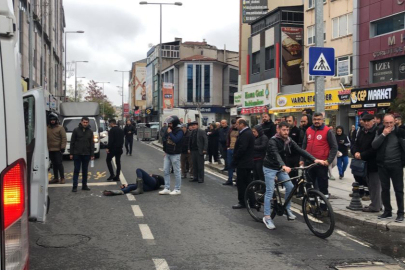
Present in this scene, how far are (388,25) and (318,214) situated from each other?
2196 centimetres

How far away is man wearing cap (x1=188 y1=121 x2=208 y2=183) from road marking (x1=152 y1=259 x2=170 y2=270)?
7391 millimetres

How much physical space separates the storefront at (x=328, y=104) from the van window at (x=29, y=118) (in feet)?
74.0

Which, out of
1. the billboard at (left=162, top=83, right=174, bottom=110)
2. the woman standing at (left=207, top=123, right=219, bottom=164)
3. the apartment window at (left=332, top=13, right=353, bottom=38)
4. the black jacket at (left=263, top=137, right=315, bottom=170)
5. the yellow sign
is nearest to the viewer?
the black jacket at (left=263, top=137, right=315, bottom=170)

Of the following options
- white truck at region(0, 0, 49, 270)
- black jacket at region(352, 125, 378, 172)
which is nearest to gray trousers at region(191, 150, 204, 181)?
black jacket at region(352, 125, 378, 172)

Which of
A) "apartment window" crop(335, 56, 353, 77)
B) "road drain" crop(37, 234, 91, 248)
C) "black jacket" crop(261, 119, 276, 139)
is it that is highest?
"apartment window" crop(335, 56, 353, 77)

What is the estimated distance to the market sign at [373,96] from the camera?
2336 centimetres

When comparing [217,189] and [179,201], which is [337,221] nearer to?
[179,201]

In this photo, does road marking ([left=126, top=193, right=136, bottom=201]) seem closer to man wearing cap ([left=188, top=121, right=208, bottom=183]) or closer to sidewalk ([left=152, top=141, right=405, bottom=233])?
man wearing cap ([left=188, top=121, right=208, bottom=183])

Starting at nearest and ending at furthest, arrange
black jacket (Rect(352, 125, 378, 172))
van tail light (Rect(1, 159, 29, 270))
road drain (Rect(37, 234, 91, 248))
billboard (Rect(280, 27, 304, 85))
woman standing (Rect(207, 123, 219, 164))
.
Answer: van tail light (Rect(1, 159, 29, 270))
road drain (Rect(37, 234, 91, 248))
black jacket (Rect(352, 125, 378, 172))
woman standing (Rect(207, 123, 219, 164))
billboard (Rect(280, 27, 304, 85))

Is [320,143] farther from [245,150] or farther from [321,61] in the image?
[321,61]

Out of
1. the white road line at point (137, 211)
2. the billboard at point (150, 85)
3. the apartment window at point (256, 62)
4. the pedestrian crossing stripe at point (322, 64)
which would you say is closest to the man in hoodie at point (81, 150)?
the white road line at point (137, 211)

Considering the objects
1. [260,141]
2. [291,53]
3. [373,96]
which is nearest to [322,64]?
[260,141]

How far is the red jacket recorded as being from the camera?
8.25 meters

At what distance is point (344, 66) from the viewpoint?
2870cm
